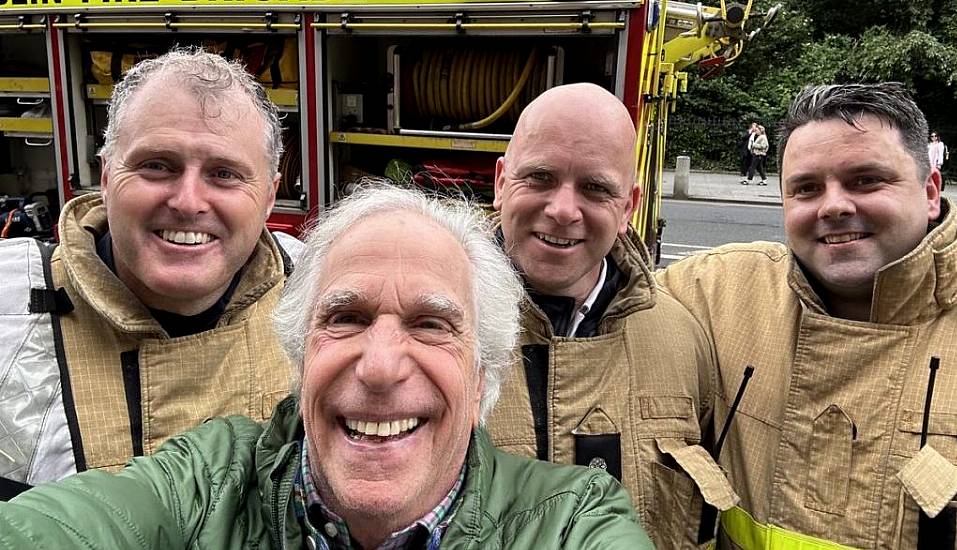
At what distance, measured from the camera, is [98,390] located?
174cm

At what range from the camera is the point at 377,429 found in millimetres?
1453

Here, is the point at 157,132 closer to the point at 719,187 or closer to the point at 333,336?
the point at 333,336

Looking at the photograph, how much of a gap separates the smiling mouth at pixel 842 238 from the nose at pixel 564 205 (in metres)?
0.67

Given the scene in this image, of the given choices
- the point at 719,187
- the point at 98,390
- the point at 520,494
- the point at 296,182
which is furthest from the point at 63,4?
the point at 719,187

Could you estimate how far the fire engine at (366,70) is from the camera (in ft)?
14.7

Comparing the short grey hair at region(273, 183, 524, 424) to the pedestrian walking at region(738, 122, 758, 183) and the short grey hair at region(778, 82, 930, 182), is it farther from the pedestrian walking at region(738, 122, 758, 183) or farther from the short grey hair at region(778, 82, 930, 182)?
the pedestrian walking at region(738, 122, 758, 183)

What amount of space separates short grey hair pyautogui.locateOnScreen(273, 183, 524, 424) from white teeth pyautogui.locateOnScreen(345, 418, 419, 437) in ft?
0.83

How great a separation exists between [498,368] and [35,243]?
1257mm

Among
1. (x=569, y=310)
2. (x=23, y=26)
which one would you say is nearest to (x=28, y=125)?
(x=23, y=26)

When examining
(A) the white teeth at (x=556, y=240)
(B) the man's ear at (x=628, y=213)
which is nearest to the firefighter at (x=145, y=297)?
(A) the white teeth at (x=556, y=240)

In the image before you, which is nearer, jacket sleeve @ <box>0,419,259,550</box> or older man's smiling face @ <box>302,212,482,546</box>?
jacket sleeve @ <box>0,419,259,550</box>

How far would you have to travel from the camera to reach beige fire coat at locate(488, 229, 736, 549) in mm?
1954

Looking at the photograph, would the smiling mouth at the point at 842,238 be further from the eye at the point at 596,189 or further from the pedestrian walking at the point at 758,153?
the pedestrian walking at the point at 758,153

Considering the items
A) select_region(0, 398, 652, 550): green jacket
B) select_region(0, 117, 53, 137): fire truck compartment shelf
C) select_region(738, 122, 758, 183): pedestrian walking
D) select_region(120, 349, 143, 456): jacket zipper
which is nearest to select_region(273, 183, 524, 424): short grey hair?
select_region(0, 398, 652, 550): green jacket
